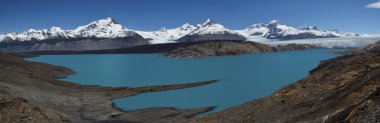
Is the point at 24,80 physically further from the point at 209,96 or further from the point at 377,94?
the point at 377,94

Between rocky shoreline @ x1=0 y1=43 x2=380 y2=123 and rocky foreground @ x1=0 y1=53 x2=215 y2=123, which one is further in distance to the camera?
rocky foreground @ x1=0 y1=53 x2=215 y2=123

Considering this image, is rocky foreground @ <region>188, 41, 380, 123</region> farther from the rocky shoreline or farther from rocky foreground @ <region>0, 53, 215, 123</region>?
rocky foreground @ <region>0, 53, 215, 123</region>

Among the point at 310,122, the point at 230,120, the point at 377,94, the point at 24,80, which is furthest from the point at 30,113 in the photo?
the point at 24,80

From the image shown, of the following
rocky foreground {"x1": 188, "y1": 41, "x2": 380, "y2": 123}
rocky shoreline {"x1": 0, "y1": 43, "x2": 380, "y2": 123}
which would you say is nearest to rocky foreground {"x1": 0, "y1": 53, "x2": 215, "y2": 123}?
rocky shoreline {"x1": 0, "y1": 43, "x2": 380, "y2": 123}

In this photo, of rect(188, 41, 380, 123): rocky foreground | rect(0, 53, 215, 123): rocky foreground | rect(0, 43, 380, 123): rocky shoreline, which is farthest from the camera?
rect(0, 53, 215, 123): rocky foreground

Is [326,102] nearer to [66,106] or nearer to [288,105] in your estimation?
[288,105]

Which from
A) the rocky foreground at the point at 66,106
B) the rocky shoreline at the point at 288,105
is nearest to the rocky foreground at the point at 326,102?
the rocky shoreline at the point at 288,105

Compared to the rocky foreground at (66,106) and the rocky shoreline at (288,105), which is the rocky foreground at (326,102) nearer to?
the rocky shoreline at (288,105)

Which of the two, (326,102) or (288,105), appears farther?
(288,105)

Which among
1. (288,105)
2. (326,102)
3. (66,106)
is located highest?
(326,102)

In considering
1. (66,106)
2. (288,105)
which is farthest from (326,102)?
(66,106)
